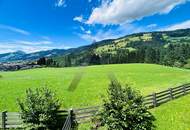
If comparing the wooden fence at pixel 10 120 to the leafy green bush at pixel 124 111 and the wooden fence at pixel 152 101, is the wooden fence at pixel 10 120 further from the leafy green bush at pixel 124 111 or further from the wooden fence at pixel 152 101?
the leafy green bush at pixel 124 111

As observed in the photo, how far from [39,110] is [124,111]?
6819mm

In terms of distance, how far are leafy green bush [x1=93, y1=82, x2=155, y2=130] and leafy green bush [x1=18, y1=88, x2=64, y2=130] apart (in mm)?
4155

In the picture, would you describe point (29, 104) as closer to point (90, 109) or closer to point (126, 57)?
point (90, 109)

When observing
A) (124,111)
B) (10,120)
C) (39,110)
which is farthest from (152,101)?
(10,120)

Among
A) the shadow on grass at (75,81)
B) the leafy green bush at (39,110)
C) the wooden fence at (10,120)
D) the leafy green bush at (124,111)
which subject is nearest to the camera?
the shadow on grass at (75,81)

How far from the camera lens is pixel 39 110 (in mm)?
24719

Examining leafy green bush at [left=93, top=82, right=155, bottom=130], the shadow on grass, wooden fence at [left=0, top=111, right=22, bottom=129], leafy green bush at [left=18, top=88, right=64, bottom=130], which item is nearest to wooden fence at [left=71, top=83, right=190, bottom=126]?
leafy green bush at [left=18, top=88, right=64, bottom=130]

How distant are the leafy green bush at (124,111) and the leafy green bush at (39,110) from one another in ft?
13.6

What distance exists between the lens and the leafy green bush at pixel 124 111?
2295 cm

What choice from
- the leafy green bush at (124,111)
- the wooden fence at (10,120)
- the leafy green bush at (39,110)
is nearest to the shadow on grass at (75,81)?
the leafy green bush at (124,111)

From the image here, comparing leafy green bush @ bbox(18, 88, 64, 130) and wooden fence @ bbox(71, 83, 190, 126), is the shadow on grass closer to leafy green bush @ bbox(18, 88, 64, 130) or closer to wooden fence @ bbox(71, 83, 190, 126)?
leafy green bush @ bbox(18, 88, 64, 130)

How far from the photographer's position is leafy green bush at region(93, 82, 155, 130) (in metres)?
23.0

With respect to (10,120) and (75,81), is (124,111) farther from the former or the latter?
(75,81)

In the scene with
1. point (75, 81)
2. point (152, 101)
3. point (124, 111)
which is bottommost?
point (152, 101)
